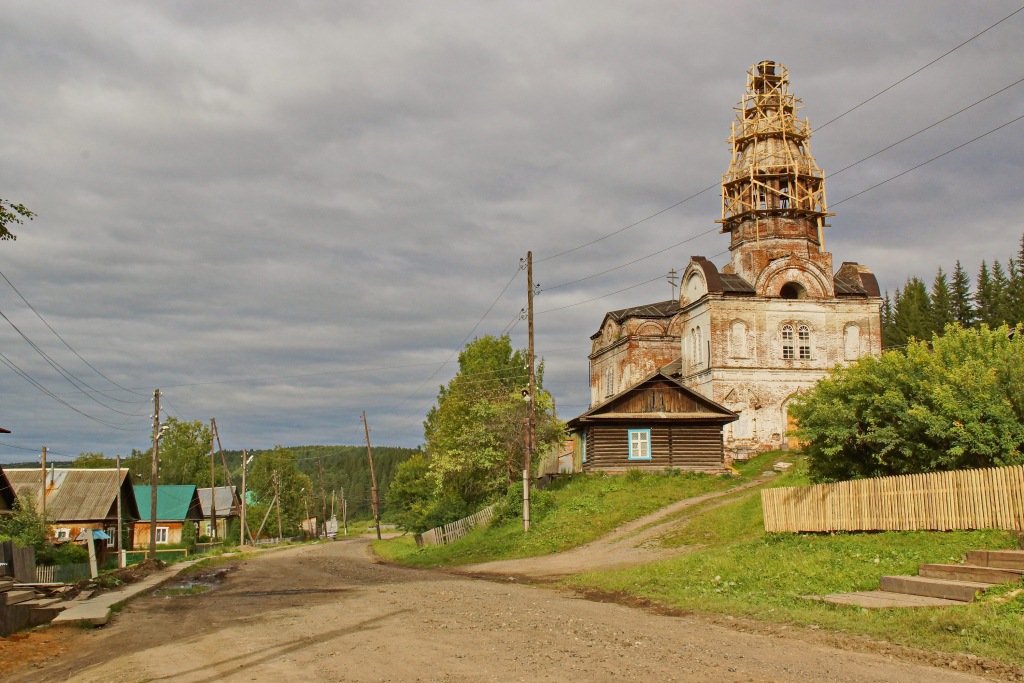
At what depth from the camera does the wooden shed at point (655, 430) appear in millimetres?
42000

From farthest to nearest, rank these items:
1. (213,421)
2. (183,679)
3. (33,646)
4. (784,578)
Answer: (213,421)
(784,578)
(33,646)
(183,679)

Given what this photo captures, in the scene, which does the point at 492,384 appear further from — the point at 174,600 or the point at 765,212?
the point at 174,600

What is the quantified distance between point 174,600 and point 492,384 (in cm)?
2873

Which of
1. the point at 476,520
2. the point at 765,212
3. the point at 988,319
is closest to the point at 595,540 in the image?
the point at 476,520

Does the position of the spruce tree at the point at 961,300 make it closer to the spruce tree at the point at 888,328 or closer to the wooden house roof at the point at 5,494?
the spruce tree at the point at 888,328

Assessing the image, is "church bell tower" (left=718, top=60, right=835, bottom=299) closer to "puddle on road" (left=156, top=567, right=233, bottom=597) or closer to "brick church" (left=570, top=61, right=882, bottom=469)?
"brick church" (left=570, top=61, right=882, bottom=469)

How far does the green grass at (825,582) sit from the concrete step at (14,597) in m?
11.4

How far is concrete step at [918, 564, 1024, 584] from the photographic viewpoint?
1310 cm

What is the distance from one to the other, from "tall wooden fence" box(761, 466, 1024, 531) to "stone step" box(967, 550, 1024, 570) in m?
2.15

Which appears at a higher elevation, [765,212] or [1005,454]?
[765,212]

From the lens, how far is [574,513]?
33344 millimetres

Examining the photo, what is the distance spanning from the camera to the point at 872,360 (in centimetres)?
2219

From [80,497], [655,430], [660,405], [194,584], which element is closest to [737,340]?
[660,405]

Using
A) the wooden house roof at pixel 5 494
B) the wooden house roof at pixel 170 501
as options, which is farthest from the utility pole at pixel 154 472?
the wooden house roof at pixel 170 501
